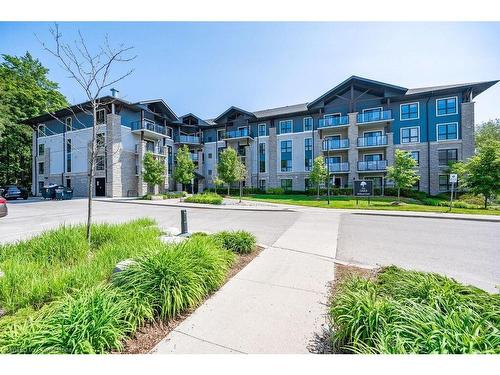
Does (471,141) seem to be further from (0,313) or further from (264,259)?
(0,313)

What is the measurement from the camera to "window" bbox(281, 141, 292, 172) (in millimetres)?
35188

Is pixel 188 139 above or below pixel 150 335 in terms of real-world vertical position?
above

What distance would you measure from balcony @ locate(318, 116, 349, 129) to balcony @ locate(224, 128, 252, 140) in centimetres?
1150

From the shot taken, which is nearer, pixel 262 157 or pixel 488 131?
pixel 262 157

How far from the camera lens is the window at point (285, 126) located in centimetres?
3532

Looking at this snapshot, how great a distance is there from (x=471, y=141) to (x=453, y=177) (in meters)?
15.6

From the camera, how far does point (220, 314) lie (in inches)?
123

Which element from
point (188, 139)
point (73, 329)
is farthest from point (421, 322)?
point (188, 139)

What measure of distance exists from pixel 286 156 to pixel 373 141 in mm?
12185

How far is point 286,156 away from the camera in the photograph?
35.5 meters

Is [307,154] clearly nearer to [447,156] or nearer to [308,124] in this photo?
[308,124]

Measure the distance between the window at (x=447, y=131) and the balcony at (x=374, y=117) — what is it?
18.4 ft

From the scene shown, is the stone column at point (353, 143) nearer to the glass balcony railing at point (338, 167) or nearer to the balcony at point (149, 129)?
the glass balcony railing at point (338, 167)

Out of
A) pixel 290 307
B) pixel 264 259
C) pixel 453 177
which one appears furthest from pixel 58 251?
pixel 453 177
